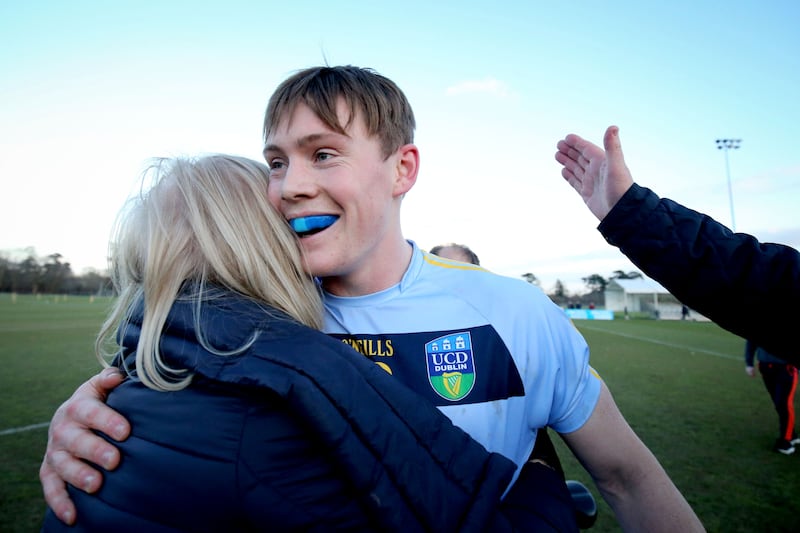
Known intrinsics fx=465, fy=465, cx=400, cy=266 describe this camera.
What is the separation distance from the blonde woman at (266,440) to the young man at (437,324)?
18.1 inches

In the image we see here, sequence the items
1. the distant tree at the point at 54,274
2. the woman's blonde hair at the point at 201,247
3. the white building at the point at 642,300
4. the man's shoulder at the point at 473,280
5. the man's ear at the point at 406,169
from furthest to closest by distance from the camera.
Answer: the distant tree at the point at 54,274 < the white building at the point at 642,300 < the man's ear at the point at 406,169 < the man's shoulder at the point at 473,280 < the woman's blonde hair at the point at 201,247

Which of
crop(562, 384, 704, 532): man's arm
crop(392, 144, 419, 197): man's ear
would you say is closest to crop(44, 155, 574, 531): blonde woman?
crop(562, 384, 704, 532): man's arm

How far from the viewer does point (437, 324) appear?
5.78 feet

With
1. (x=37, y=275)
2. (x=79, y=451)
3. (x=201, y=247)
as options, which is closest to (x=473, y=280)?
(x=201, y=247)

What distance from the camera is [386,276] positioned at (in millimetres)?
1898

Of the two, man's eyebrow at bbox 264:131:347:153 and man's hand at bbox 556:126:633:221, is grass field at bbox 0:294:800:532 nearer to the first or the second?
man's hand at bbox 556:126:633:221

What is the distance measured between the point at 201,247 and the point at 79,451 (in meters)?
0.59

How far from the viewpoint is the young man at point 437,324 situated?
5.37 feet

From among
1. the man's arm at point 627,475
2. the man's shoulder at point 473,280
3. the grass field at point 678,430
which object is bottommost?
the grass field at point 678,430

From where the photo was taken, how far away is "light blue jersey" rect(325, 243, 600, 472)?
1.65 metres

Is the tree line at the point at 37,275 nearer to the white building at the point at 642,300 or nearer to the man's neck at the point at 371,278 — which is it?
the white building at the point at 642,300

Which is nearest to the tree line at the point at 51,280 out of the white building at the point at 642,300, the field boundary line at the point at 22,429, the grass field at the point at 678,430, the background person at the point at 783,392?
the white building at the point at 642,300

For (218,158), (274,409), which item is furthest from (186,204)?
(274,409)

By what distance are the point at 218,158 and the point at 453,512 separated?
136 cm
